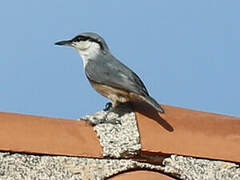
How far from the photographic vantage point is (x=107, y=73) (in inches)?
185

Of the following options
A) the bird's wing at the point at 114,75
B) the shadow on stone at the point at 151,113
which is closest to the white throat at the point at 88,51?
the bird's wing at the point at 114,75

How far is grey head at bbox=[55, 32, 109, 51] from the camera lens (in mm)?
5262

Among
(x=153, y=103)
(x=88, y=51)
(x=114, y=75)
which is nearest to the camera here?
(x=153, y=103)

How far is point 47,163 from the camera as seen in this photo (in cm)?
273

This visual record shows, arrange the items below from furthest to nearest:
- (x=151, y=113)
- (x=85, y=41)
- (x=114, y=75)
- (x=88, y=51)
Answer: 1. (x=85, y=41)
2. (x=88, y=51)
3. (x=114, y=75)
4. (x=151, y=113)

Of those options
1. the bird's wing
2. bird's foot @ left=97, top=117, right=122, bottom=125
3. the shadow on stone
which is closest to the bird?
the bird's wing

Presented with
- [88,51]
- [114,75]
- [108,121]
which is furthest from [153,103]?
[88,51]

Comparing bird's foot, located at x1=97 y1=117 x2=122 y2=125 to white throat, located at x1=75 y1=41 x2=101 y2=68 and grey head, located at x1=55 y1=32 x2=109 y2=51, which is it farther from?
grey head, located at x1=55 y1=32 x2=109 y2=51

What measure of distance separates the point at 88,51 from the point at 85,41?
0.18 metres

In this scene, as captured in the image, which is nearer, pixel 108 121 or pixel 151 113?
pixel 108 121

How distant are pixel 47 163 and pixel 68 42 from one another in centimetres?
287

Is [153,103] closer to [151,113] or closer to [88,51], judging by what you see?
[151,113]

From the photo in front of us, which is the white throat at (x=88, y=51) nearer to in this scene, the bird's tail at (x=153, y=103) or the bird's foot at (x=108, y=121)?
the bird's tail at (x=153, y=103)

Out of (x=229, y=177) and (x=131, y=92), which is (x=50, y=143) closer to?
(x=229, y=177)
